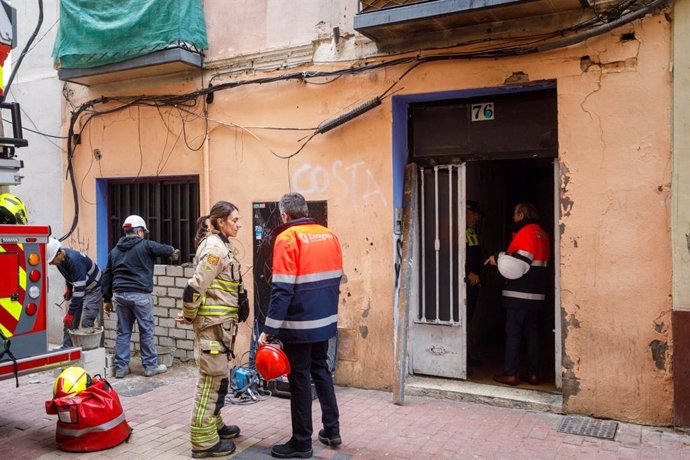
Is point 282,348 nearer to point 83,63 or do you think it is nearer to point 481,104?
point 481,104

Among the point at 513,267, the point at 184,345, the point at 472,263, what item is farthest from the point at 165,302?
the point at 513,267

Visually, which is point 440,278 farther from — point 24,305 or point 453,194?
point 24,305

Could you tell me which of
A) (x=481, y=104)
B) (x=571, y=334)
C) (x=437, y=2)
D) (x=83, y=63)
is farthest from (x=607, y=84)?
(x=83, y=63)

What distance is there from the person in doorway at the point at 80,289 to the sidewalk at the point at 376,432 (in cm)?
143

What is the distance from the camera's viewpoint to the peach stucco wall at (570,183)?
5191mm

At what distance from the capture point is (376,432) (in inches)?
204

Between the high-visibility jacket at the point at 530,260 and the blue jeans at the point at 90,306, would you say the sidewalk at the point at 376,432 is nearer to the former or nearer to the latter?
the high-visibility jacket at the point at 530,260

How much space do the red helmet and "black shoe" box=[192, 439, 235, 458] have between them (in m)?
0.77

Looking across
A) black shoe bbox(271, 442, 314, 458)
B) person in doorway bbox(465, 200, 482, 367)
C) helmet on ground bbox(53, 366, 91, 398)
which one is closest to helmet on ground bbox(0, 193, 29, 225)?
helmet on ground bbox(53, 366, 91, 398)

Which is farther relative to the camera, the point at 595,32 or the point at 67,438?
the point at 595,32

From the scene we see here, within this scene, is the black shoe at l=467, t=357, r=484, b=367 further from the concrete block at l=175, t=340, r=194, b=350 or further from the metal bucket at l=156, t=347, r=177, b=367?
the metal bucket at l=156, t=347, r=177, b=367

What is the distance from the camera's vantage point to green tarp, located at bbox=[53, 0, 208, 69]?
7.30 m

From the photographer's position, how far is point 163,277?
8016mm

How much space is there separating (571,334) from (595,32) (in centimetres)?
273
